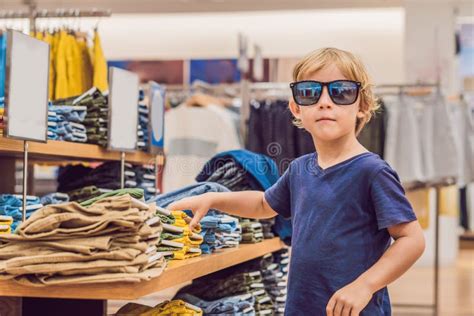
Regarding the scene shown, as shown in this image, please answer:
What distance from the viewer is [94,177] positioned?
398 cm

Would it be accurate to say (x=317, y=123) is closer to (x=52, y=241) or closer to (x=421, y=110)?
(x=52, y=241)

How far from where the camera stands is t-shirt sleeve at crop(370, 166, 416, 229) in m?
2.07

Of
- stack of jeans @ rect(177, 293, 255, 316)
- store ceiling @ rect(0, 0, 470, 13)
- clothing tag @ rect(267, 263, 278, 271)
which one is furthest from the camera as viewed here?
store ceiling @ rect(0, 0, 470, 13)

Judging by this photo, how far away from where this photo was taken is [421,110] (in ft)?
21.9

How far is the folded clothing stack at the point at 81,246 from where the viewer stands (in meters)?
1.90

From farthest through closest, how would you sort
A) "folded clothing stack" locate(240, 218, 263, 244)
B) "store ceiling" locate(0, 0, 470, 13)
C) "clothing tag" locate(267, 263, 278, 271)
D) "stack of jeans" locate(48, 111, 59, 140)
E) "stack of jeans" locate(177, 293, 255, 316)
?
"store ceiling" locate(0, 0, 470, 13) → "clothing tag" locate(267, 263, 278, 271) → "folded clothing stack" locate(240, 218, 263, 244) → "stack of jeans" locate(48, 111, 59, 140) → "stack of jeans" locate(177, 293, 255, 316)

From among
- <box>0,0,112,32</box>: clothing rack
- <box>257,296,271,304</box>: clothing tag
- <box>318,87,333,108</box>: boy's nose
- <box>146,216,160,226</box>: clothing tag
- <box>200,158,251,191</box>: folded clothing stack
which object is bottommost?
<box>257,296,271,304</box>: clothing tag

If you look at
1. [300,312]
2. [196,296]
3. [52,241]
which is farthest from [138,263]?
[196,296]

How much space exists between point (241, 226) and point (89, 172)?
0.99 m

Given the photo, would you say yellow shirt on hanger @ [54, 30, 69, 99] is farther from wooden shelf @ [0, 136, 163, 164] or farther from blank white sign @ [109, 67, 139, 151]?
blank white sign @ [109, 67, 139, 151]

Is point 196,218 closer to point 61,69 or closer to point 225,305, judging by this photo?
point 225,305

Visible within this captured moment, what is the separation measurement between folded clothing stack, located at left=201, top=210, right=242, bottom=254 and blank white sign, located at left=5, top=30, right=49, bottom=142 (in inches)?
25.7

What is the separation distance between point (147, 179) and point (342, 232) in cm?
217

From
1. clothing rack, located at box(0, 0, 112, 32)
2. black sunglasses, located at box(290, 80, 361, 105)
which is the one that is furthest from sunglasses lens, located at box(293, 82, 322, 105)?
clothing rack, located at box(0, 0, 112, 32)
